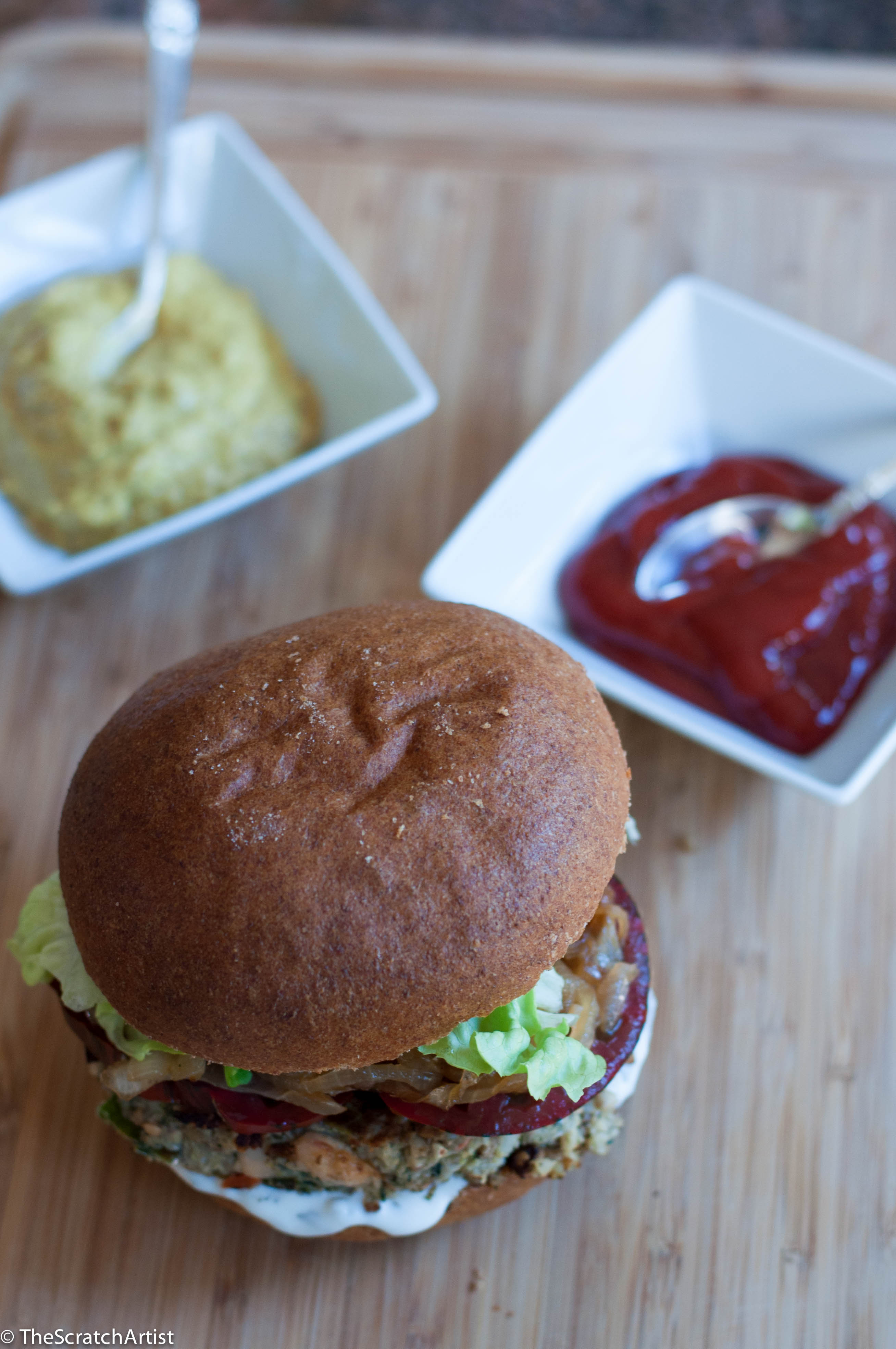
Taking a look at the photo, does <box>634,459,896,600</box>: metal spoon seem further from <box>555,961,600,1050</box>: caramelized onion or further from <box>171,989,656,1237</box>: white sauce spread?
<box>171,989,656,1237</box>: white sauce spread

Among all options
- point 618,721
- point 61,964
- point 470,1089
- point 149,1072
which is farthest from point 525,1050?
point 618,721

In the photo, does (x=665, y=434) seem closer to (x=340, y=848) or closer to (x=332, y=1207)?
(x=340, y=848)

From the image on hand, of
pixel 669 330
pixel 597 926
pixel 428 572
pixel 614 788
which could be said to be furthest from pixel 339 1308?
pixel 669 330

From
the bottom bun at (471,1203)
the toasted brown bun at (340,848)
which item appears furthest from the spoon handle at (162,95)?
the bottom bun at (471,1203)

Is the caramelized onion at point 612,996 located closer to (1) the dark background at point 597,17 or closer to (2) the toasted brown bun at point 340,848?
(2) the toasted brown bun at point 340,848

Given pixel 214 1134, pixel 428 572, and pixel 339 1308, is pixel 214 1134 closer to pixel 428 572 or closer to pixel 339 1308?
pixel 339 1308
